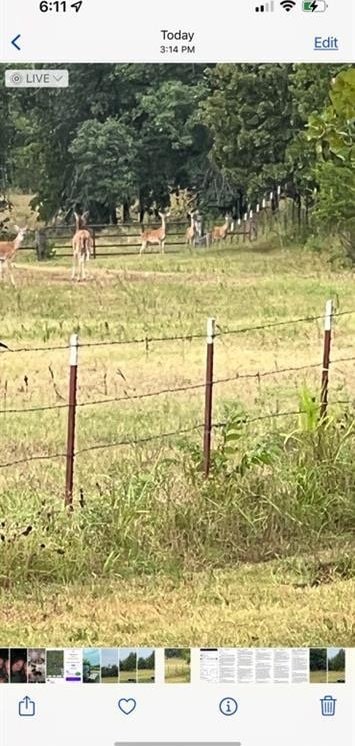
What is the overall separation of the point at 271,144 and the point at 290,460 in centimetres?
45

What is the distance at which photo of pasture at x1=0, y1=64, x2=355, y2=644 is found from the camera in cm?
167

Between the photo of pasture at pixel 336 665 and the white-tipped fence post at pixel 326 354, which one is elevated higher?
the white-tipped fence post at pixel 326 354

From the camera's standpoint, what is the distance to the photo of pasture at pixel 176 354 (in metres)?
1.67

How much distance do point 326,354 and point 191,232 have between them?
0.86ft

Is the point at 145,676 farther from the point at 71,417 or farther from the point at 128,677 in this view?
the point at 71,417

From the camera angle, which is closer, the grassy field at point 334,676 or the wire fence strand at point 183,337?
the grassy field at point 334,676

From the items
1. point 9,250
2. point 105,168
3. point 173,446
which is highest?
point 105,168

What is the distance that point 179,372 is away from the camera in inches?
67.4

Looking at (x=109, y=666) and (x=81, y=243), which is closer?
(x=109, y=666)

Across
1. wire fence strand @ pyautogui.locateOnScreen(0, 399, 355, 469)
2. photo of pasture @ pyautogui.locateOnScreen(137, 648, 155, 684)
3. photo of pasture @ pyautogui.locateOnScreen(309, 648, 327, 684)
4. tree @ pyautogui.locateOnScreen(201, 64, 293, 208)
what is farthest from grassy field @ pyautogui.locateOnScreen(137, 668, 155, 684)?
tree @ pyautogui.locateOnScreen(201, 64, 293, 208)
